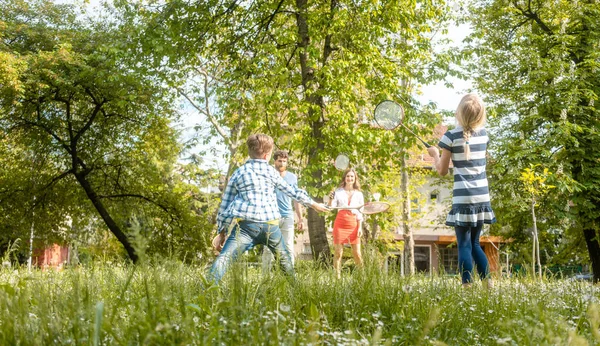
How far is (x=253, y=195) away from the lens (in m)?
6.03

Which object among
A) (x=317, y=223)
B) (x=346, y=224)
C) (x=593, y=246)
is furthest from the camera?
(x=593, y=246)

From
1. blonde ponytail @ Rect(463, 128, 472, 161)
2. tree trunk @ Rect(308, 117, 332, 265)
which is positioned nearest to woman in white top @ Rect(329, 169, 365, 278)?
tree trunk @ Rect(308, 117, 332, 265)

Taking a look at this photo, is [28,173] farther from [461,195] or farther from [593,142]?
[461,195]

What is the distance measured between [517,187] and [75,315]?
1855 cm

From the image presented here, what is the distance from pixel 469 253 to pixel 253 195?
7.37 ft

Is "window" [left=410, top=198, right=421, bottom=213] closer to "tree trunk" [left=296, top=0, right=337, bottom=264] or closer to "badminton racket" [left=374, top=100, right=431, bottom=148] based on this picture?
"tree trunk" [left=296, top=0, right=337, bottom=264]

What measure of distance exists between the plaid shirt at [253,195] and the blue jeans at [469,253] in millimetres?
1594

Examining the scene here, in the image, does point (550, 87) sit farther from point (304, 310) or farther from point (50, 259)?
point (50, 259)

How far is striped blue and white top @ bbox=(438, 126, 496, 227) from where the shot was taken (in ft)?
20.6

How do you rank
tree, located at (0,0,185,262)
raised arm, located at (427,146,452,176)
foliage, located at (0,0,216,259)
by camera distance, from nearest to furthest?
raised arm, located at (427,146,452,176)
tree, located at (0,0,185,262)
foliage, located at (0,0,216,259)

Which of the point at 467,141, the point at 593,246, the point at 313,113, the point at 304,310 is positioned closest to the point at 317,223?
the point at 313,113

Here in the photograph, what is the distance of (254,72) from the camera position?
51.6 ft

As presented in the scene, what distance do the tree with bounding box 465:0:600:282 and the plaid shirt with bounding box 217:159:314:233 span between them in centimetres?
1214

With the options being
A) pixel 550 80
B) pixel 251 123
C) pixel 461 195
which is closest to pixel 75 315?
pixel 461 195
